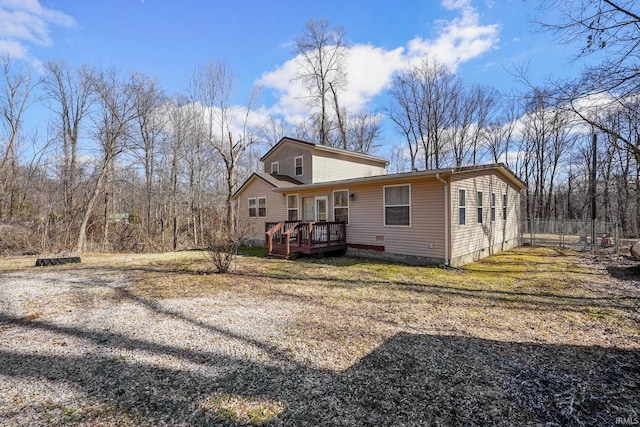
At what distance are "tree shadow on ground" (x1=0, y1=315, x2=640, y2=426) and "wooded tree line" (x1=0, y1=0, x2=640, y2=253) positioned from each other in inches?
170

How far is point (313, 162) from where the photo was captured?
14273mm

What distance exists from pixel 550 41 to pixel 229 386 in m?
6.42

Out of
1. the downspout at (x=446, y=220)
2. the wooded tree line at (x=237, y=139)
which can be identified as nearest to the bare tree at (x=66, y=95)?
the wooded tree line at (x=237, y=139)

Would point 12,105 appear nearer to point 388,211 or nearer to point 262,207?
point 262,207

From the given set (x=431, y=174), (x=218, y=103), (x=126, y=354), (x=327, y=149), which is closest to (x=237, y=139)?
(x=218, y=103)

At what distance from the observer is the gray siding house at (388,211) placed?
885cm

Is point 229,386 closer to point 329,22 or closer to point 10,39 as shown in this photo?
point 10,39

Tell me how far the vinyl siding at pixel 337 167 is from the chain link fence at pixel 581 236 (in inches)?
334

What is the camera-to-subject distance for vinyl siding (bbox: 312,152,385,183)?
47.5 feet

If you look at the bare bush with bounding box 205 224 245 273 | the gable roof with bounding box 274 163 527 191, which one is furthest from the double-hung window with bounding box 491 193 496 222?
the bare bush with bounding box 205 224 245 273

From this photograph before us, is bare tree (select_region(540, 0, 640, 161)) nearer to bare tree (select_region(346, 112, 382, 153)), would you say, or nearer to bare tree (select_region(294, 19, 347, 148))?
bare tree (select_region(294, 19, 347, 148))

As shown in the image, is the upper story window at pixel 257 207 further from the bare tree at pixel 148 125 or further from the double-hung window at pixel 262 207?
the bare tree at pixel 148 125

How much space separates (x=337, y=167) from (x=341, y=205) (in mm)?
4572

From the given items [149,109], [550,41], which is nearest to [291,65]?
[149,109]
